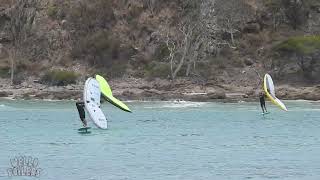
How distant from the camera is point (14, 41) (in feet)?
299

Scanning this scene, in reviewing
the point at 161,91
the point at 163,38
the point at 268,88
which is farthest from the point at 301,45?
the point at 268,88

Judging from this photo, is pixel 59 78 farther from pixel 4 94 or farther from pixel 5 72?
pixel 5 72

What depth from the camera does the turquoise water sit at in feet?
75.0

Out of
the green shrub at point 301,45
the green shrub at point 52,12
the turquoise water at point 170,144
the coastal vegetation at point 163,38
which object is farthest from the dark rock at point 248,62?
the turquoise water at point 170,144

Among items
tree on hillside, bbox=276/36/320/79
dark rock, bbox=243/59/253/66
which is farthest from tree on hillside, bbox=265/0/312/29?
tree on hillside, bbox=276/36/320/79

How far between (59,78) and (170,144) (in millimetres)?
49710

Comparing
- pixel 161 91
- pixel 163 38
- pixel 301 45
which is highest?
pixel 163 38

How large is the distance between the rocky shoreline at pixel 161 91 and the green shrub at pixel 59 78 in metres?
0.82

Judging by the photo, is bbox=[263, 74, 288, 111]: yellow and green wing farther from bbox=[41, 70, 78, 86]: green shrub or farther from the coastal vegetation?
bbox=[41, 70, 78, 86]: green shrub

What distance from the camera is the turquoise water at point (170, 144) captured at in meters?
22.9

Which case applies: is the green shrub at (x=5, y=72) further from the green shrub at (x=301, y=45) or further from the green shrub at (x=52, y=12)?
the green shrub at (x=301, y=45)

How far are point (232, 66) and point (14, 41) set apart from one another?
92.0 ft

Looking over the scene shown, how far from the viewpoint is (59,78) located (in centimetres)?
7969

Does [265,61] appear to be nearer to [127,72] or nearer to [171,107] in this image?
[127,72]
